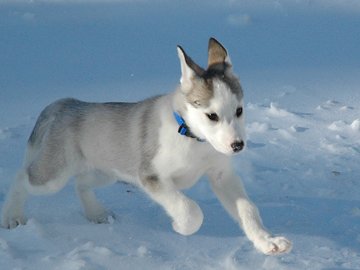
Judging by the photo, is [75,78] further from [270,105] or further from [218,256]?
[218,256]

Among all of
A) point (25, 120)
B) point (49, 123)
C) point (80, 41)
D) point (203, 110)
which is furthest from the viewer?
point (80, 41)

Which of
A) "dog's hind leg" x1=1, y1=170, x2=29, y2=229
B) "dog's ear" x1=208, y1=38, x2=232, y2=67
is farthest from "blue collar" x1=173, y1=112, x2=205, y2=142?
"dog's hind leg" x1=1, y1=170, x2=29, y2=229

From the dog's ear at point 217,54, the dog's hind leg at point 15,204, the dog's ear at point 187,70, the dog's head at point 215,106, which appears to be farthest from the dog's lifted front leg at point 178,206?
the dog's hind leg at point 15,204

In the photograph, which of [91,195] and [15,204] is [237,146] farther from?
[15,204]

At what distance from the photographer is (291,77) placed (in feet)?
22.9

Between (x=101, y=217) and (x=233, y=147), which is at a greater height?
(x=233, y=147)

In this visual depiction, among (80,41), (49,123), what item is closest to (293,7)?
(80,41)

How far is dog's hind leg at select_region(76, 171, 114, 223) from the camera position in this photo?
4246 mm

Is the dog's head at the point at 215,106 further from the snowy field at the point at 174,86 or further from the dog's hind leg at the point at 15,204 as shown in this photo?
the dog's hind leg at the point at 15,204

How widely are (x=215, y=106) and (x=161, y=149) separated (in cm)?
52

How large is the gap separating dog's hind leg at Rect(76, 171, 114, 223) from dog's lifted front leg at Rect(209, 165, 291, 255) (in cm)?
85

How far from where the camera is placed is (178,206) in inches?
140

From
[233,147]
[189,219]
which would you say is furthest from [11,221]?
[233,147]

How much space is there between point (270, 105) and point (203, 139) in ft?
8.90
